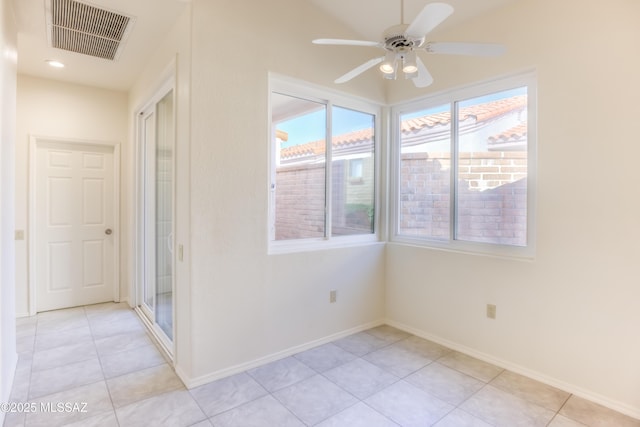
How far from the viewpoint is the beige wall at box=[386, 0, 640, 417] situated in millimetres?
2133

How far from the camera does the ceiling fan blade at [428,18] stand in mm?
1509

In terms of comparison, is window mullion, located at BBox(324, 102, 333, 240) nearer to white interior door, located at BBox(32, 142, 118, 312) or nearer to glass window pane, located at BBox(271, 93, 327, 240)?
glass window pane, located at BBox(271, 93, 327, 240)

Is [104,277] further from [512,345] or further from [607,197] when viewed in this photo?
[607,197]

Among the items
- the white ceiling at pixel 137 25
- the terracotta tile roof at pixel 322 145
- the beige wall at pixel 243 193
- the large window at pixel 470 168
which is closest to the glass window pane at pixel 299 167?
the terracotta tile roof at pixel 322 145

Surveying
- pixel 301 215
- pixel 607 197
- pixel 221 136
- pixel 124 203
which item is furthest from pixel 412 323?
pixel 124 203

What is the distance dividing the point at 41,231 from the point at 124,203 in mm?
898

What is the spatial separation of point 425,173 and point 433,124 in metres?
0.49

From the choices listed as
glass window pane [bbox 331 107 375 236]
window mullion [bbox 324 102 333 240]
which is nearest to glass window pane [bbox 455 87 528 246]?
glass window pane [bbox 331 107 375 236]

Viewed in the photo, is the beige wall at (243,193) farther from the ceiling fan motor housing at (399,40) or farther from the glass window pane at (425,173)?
the ceiling fan motor housing at (399,40)

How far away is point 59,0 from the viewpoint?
91.3 inches

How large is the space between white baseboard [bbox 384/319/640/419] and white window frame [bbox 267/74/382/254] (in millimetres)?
1125

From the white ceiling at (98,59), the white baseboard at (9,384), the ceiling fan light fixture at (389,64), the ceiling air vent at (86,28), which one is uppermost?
the white ceiling at (98,59)

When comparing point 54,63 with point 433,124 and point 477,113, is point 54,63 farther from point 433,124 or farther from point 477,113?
point 477,113

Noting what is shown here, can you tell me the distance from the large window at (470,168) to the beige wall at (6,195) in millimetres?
3170
